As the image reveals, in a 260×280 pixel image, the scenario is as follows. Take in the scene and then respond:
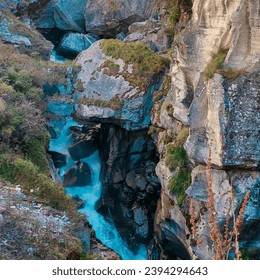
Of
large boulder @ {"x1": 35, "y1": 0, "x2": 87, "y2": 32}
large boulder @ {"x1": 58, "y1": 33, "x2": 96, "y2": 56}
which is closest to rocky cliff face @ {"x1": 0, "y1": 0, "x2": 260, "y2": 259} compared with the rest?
large boulder @ {"x1": 58, "y1": 33, "x2": 96, "y2": 56}

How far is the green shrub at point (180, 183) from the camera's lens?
13234mm

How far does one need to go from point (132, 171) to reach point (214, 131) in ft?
25.0

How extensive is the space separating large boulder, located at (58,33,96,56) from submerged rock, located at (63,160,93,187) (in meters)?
12.6

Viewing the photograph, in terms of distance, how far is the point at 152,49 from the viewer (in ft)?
68.7

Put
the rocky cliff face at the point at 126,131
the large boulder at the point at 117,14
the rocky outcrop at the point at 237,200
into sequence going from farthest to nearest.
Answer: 1. the large boulder at the point at 117,14
2. the rocky cliff face at the point at 126,131
3. the rocky outcrop at the point at 237,200

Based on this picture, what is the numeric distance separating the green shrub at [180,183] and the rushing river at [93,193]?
201 inches

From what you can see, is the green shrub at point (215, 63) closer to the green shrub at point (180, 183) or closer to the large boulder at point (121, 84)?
the green shrub at point (180, 183)

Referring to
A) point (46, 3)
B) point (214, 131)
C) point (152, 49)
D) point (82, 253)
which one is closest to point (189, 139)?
point (214, 131)

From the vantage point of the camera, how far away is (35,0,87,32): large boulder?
31.1 metres

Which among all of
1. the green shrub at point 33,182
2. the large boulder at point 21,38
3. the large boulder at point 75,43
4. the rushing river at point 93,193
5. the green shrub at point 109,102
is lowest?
A: the rushing river at point 93,193

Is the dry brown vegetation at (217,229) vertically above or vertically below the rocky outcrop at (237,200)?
above

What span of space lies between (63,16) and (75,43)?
9.26 feet

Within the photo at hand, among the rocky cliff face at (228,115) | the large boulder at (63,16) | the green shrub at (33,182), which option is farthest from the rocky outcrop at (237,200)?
the large boulder at (63,16)

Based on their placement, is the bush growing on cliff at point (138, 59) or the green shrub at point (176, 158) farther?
the bush growing on cliff at point (138, 59)
